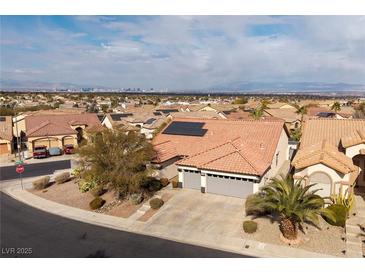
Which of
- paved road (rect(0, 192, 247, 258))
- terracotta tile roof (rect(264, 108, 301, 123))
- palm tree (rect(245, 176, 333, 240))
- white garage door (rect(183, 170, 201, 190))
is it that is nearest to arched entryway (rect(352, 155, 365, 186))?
palm tree (rect(245, 176, 333, 240))

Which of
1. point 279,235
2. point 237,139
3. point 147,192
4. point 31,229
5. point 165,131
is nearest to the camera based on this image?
point 279,235

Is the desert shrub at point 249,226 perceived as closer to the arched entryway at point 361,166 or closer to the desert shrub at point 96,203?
the desert shrub at point 96,203

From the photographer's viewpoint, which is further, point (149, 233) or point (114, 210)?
point (114, 210)

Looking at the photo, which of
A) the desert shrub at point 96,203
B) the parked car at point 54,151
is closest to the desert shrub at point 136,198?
the desert shrub at point 96,203

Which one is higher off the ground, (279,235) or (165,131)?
A: (165,131)

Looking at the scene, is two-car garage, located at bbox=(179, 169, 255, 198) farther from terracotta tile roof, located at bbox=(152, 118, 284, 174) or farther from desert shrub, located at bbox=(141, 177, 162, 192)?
desert shrub, located at bbox=(141, 177, 162, 192)

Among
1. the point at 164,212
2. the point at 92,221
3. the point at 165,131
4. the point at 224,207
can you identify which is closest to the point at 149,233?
the point at 164,212

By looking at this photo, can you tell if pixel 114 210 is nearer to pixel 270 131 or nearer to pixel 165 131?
pixel 165 131

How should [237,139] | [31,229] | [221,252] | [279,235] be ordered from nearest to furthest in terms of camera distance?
[221,252]
[279,235]
[31,229]
[237,139]
